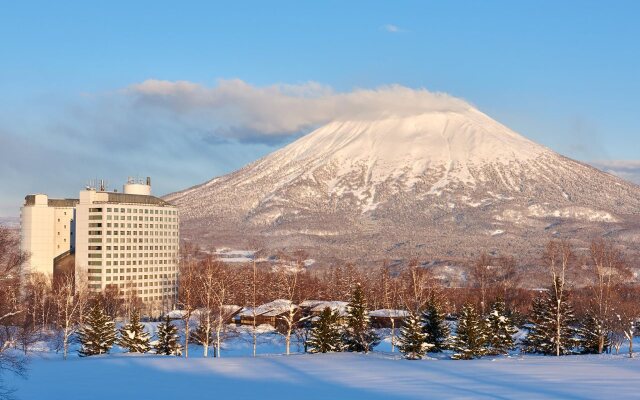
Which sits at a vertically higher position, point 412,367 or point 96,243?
point 96,243

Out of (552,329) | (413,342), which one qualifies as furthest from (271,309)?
(413,342)

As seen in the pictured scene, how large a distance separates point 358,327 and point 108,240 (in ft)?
261

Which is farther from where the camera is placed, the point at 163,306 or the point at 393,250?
the point at 393,250

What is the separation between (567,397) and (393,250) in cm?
17890

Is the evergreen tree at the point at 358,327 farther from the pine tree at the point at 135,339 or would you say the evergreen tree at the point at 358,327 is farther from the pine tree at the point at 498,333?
the pine tree at the point at 135,339

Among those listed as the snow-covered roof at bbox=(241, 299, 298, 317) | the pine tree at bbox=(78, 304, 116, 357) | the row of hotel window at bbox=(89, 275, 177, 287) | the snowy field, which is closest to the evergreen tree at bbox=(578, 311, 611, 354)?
the snowy field

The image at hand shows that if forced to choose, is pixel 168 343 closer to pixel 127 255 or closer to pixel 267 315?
pixel 267 315

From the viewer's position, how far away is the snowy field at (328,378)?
21156mm

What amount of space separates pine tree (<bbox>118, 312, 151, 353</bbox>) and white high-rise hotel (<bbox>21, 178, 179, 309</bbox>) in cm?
6516

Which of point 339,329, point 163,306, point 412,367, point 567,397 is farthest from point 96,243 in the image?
point 567,397

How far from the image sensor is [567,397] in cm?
1961

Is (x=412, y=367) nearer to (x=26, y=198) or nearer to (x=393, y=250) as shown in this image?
(x=26, y=198)

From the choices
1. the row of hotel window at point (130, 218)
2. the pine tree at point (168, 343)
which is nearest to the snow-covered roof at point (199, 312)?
the pine tree at point (168, 343)

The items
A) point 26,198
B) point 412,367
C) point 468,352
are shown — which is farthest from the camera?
point 26,198
